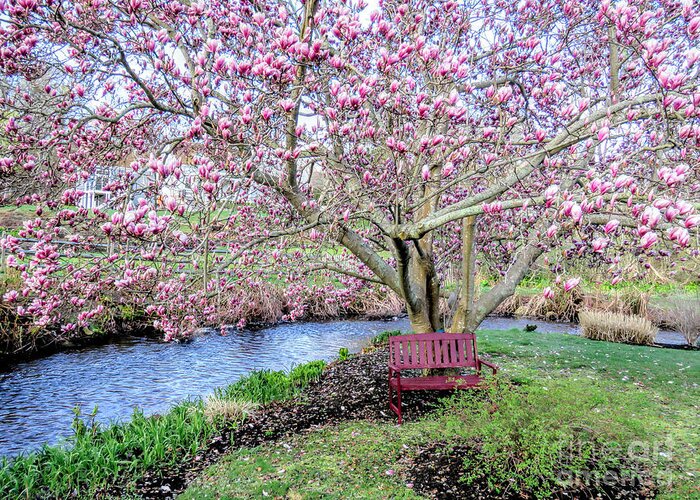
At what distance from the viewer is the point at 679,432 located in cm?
500

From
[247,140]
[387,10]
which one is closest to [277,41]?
[247,140]

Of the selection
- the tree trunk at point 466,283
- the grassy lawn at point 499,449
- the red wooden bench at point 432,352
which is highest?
the tree trunk at point 466,283

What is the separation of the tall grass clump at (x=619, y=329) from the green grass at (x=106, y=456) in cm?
985

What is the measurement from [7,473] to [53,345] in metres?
7.44

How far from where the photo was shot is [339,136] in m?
3.82

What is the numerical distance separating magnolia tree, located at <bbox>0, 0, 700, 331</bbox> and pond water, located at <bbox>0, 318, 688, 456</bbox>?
9.43 feet

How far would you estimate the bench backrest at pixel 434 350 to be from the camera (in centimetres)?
609

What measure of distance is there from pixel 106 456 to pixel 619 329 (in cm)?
1173

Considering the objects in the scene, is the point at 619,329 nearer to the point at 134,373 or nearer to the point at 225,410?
the point at 225,410

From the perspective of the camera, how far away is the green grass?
407 centimetres

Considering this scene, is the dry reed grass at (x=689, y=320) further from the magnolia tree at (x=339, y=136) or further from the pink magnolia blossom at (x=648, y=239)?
the pink magnolia blossom at (x=648, y=239)

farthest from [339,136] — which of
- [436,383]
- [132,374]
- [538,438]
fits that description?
[132,374]

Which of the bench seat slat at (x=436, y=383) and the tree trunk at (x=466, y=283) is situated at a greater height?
the tree trunk at (x=466, y=283)

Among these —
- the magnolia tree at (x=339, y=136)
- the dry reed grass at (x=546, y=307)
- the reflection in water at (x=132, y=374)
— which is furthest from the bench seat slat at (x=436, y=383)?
the dry reed grass at (x=546, y=307)
